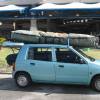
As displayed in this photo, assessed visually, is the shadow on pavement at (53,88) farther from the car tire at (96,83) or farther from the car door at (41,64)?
the car door at (41,64)

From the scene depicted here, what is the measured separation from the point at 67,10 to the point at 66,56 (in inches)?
872

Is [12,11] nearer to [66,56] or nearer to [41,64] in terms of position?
[41,64]

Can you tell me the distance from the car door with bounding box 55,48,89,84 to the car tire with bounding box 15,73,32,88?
1062 mm

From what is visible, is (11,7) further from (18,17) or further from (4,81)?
(4,81)

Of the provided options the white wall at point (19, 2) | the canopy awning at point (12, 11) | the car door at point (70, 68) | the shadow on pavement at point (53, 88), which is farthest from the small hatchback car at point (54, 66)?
the white wall at point (19, 2)

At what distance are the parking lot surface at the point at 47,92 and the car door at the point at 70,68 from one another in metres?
0.42

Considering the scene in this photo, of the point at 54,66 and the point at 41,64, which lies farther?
the point at 41,64

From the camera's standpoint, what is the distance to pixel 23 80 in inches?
488

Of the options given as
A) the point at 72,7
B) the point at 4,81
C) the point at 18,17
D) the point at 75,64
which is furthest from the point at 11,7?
the point at 75,64

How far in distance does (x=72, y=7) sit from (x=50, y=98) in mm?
23150

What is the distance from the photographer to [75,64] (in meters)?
11.8

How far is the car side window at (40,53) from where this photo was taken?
12.3 m

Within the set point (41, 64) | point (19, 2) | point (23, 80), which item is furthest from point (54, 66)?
point (19, 2)

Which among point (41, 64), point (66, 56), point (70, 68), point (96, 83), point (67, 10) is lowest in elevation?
point (96, 83)
